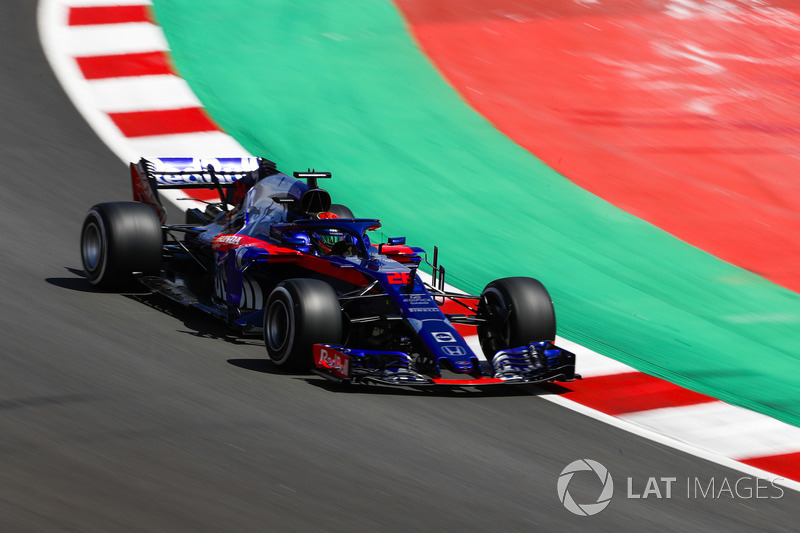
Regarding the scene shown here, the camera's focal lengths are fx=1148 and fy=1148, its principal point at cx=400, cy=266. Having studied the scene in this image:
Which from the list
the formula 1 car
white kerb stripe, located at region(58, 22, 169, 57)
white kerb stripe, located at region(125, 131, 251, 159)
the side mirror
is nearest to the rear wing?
the formula 1 car

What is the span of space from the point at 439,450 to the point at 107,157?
247 inches

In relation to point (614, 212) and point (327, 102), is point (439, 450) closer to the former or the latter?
point (614, 212)

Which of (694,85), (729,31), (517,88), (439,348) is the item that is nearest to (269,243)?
(439,348)

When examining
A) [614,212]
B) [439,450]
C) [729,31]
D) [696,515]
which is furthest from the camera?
[729,31]

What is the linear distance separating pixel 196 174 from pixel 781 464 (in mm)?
5277

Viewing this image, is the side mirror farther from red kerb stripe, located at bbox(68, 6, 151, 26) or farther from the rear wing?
red kerb stripe, located at bbox(68, 6, 151, 26)

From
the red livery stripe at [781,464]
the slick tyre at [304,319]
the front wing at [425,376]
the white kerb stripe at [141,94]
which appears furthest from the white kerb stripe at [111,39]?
the red livery stripe at [781,464]

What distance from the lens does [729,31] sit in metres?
15.4

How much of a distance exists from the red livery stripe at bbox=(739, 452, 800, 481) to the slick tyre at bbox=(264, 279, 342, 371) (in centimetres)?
269

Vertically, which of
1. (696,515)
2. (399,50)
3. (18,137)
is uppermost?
(399,50)

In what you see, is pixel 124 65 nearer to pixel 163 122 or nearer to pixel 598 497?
pixel 163 122

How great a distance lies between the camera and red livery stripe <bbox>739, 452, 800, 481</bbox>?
688cm

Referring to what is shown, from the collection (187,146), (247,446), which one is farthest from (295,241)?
(187,146)

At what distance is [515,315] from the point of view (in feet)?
25.8
